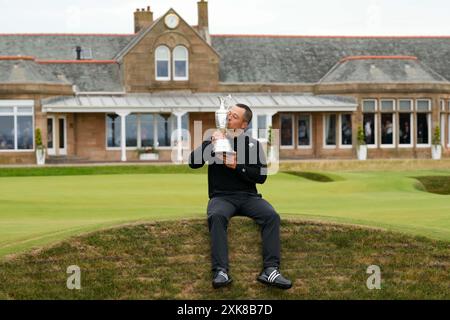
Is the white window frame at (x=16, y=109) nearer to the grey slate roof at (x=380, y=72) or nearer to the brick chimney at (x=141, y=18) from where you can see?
the brick chimney at (x=141, y=18)

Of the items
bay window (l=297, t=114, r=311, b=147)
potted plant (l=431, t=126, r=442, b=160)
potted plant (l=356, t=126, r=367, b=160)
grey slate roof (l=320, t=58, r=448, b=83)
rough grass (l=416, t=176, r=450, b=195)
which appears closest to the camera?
rough grass (l=416, t=176, r=450, b=195)

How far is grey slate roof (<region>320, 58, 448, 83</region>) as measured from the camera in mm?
46438

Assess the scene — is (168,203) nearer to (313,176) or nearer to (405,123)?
(313,176)

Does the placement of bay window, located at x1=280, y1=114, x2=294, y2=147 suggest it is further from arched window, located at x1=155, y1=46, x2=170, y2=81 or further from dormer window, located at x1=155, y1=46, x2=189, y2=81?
arched window, located at x1=155, y1=46, x2=170, y2=81

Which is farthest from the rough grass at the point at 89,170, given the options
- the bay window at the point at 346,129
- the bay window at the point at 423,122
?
the bay window at the point at 423,122

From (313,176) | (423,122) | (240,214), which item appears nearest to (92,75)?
(423,122)

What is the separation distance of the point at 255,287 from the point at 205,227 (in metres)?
1.14

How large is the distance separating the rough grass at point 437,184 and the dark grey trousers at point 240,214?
57.7 ft

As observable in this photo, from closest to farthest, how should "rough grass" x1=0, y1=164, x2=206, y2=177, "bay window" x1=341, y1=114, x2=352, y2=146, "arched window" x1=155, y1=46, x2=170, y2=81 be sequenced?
"rough grass" x1=0, y1=164, x2=206, y2=177, "arched window" x1=155, y1=46, x2=170, y2=81, "bay window" x1=341, y1=114, x2=352, y2=146

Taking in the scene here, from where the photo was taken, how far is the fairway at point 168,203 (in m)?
13.2

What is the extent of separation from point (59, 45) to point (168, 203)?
30.7m

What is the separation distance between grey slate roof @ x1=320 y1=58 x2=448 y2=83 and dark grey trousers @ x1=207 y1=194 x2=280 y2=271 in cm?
3512

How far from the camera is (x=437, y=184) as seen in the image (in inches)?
1143

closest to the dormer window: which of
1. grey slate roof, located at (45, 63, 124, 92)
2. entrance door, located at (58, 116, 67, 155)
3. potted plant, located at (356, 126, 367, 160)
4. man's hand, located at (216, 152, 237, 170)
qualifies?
grey slate roof, located at (45, 63, 124, 92)
